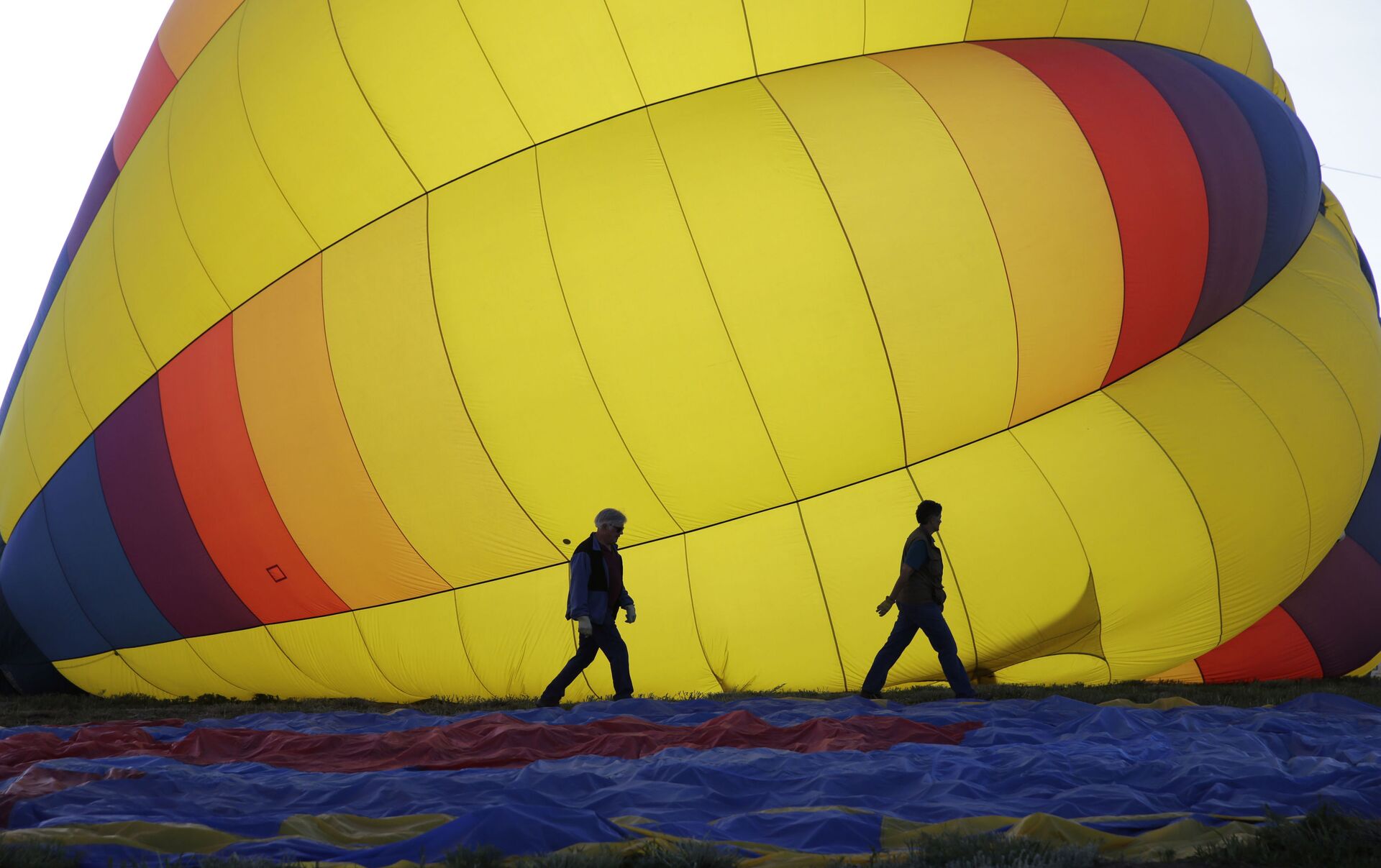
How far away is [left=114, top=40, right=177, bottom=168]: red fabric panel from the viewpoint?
32.6ft

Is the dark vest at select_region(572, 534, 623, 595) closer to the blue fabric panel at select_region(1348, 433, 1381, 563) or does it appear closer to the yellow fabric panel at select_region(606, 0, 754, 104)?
the yellow fabric panel at select_region(606, 0, 754, 104)

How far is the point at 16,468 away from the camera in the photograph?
10.2m

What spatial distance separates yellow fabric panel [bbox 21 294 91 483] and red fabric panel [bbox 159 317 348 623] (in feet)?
4.14

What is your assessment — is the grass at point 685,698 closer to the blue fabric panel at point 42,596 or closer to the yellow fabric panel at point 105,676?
the yellow fabric panel at point 105,676

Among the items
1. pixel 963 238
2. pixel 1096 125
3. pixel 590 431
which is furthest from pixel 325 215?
pixel 1096 125

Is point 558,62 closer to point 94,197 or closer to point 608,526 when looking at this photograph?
point 608,526

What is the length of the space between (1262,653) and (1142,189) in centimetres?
402

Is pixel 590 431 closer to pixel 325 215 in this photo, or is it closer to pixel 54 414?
pixel 325 215

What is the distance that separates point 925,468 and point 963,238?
5.20ft

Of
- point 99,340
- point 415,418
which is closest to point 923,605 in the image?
point 415,418

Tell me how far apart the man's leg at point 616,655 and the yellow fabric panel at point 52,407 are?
16.8 ft

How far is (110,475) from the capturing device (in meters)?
9.28

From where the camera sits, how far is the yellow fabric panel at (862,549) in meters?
7.80

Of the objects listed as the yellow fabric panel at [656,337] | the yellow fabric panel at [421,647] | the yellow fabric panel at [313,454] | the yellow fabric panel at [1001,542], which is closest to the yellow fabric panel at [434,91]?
the yellow fabric panel at [656,337]
